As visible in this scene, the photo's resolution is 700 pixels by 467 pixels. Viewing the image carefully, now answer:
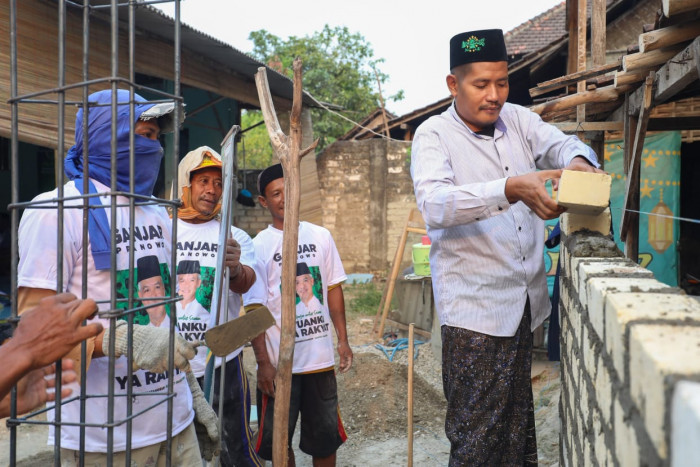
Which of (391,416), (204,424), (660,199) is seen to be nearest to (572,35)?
(660,199)

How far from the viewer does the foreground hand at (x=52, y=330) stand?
5.14 ft

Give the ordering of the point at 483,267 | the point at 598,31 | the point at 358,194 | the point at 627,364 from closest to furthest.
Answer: the point at 627,364, the point at 483,267, the point at 598,31, the point at 358,194

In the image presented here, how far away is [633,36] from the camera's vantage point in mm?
9016

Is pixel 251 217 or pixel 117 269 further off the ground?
pixel 251 217

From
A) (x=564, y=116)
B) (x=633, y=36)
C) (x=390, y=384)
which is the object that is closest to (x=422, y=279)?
(x=390, y=384)

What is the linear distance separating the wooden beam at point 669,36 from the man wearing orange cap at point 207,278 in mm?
2239

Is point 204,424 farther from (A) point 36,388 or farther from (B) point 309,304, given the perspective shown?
(B) point 309,304

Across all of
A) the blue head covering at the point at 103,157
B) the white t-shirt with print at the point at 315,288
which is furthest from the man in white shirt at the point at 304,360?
the blue head covering at the point at 103,157

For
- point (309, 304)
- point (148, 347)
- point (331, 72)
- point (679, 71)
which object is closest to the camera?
point (148, 347)

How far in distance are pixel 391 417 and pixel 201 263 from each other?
112 inches

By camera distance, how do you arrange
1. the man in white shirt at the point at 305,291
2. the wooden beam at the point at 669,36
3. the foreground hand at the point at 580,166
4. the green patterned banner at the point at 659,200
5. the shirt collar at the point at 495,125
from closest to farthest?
1. the foreground hand at the point at 580,166
2. the shirt collar at the point at 495,125
3. the wooden beam at the point at 669,36
4. the man in white shirt at the point at 305,291
5. the green patterned banner at the point at 659,200

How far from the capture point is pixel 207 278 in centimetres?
331

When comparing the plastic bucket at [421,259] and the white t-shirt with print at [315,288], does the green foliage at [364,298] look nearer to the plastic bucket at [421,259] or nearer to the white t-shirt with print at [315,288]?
the plastic bucket at [421,259]

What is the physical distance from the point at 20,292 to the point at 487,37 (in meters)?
1.94
